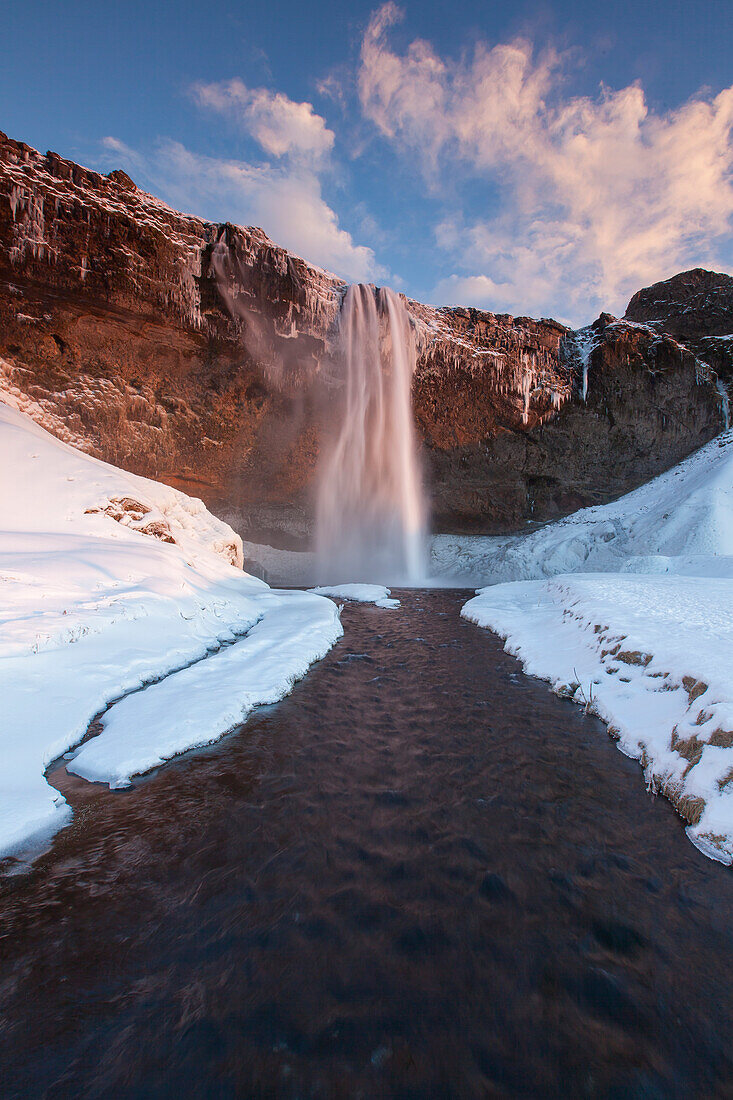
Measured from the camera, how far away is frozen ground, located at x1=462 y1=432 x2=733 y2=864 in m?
4.47

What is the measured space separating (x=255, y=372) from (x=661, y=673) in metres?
27.8

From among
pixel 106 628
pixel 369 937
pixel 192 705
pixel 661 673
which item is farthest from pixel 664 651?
pixel 106 628

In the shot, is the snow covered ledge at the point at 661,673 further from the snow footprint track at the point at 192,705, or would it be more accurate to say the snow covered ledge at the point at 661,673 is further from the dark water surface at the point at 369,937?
the snow footprint track at the point at 192,705

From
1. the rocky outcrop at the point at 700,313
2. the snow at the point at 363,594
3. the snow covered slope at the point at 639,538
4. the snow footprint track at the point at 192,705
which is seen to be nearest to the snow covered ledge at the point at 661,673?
the snow footprint track at the point at 192,705

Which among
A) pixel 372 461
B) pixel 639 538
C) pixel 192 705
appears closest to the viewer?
pixel 192 705

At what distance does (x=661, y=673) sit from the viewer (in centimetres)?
633

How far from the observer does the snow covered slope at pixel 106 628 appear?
4844 mm

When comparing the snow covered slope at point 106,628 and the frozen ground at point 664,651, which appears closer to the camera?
the frozen ground at point 664,651

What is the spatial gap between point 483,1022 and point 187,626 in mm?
8658

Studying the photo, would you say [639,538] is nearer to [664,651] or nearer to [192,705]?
[664,651]

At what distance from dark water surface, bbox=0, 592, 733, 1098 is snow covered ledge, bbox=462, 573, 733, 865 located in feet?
1.21

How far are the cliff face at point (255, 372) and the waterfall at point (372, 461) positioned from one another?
1434 millimetres

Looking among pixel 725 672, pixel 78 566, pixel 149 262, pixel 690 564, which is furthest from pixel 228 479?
pixel 725 672

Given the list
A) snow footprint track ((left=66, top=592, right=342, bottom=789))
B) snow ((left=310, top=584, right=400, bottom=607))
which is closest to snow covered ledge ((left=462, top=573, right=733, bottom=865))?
snow footprint track ((left=66, top=592, right=342, bottom=789))
